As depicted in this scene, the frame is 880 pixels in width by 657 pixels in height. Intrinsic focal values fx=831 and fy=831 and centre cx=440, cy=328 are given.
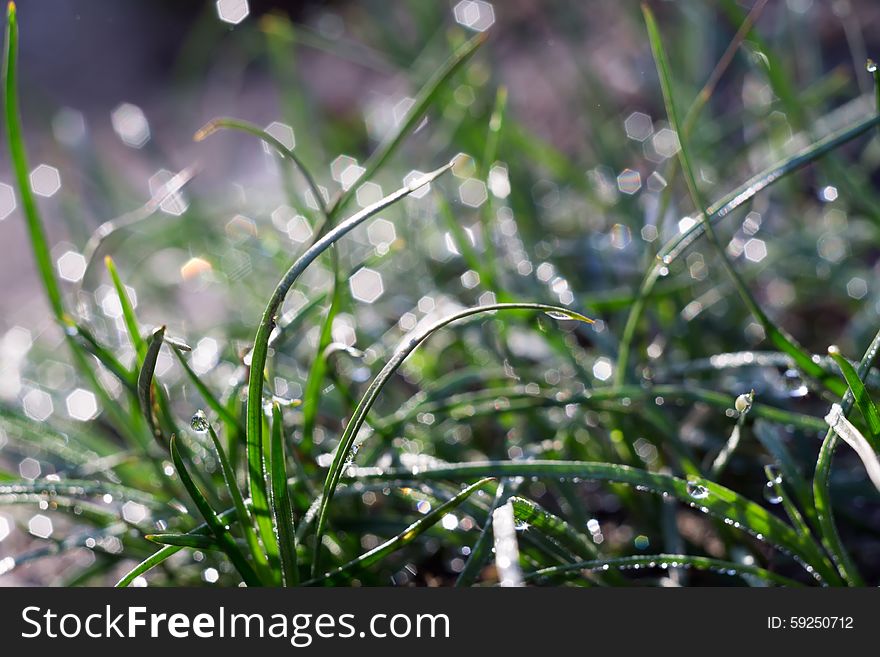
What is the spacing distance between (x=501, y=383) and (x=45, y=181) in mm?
1203

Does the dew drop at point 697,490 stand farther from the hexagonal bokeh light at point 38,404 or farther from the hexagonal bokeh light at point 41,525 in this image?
the hexagonal bokeh light at point 38,404

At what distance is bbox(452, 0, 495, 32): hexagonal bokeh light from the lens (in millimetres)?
1509

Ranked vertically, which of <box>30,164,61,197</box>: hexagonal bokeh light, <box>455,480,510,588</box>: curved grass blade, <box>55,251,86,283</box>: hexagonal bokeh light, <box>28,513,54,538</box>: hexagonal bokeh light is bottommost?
<box>455,480,510,588</box>: curved grass blade

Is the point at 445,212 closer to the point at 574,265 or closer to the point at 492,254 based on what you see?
the point at 492,254

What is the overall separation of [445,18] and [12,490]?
1.85 meters

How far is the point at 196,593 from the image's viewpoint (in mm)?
645

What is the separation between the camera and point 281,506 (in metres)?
0.59

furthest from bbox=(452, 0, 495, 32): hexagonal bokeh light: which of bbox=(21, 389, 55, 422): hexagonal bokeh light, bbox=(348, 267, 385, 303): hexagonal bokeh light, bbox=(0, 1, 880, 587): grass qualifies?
bbox=(21, 389, 55, 422): hexagonal bokeh light

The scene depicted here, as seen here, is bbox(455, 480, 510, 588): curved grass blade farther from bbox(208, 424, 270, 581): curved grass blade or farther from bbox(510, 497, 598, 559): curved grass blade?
bbox(208, 424, 270, 581): curved grass blade

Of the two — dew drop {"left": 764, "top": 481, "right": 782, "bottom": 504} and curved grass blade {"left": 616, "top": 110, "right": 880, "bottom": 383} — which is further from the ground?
curved grass blade {"left": 616, "top": 110, "right": 880, "bottom": 383}

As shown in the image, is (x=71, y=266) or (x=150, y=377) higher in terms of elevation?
(x=71, y=266)

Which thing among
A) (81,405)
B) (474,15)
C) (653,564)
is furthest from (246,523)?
(474,15)

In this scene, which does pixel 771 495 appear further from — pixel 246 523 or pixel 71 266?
pixel 71 266

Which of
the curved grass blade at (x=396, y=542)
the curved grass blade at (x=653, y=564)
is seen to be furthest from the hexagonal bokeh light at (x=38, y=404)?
the curved grass blade at (x=653, y=564)
